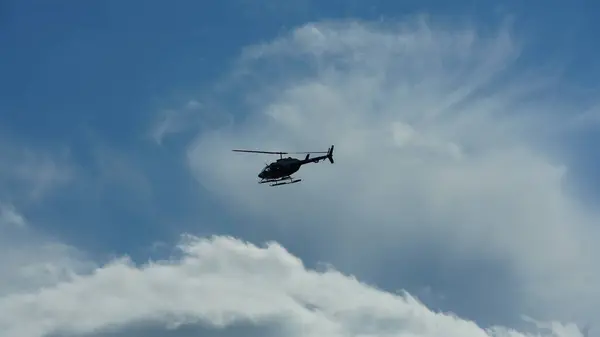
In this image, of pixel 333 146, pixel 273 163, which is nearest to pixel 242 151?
pixel 273 163

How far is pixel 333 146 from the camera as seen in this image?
646 feet

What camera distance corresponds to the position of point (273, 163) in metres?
195

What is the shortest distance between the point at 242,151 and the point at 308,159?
21.5 meters

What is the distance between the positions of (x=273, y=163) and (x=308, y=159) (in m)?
10.7

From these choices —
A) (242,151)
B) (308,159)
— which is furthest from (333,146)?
(242,151)

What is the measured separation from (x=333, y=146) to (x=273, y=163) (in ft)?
62.5

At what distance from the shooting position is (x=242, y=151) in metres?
187

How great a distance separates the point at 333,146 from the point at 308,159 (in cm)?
867

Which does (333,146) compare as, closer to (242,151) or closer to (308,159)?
(308,159)

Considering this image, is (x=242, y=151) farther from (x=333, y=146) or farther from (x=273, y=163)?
(x=333, y=146)
